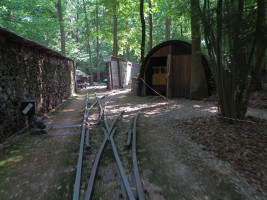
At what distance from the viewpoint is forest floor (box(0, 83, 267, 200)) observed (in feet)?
9.96

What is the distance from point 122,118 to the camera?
784cm

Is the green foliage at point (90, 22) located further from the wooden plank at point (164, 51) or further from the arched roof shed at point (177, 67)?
the wooden plank at point (164, 51)

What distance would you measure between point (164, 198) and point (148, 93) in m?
12.1

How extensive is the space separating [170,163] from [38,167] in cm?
285

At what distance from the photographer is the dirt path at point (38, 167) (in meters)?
3.11

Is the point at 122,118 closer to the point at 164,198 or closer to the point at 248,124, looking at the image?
the point at 248,124

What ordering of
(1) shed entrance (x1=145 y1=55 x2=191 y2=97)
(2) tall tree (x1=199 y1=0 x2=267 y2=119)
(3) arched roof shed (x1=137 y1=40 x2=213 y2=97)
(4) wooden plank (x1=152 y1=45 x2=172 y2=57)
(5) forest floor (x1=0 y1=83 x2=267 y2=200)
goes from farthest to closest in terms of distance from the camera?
(4) wooden plank (x1=152 y1=45 x2=172 y2=57), (1) shed entrance (x1=145 y1=55 x2=191 y2=97), (3) arched roof shed (x1=137 y1=40 x2=213 y2=97), (2) tall tree (x1=199 y1=0 x2=267 y2=119), (5) forest floor (x1=0 y1=83 x2=267 y2=200)

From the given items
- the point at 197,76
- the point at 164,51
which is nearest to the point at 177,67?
the point at 164,51

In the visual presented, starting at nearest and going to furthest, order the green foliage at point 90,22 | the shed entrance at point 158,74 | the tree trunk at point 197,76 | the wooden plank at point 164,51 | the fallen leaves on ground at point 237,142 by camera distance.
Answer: the fallen leaves on ground at point 237,142, the tree trunk at point 197,76, the wooden plank at point 164,51, the green foliage at point 90,22, the shed entrance at point 158,74

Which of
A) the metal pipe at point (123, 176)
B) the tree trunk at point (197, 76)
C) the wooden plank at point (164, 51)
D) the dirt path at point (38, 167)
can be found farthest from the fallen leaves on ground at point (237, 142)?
the wooden plank at point (164, 51)

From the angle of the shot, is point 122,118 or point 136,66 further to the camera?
point 136,66

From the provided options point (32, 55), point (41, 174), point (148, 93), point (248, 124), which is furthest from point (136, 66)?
point (41, 174)

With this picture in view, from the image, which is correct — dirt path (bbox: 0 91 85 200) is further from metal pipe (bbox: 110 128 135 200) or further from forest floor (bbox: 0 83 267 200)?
metal pipe (bbox: 110 128 135 200)

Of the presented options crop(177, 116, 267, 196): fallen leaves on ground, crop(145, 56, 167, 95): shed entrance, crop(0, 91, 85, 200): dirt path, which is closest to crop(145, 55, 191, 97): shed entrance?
crop(145, 56, 167, 95): shed entrance
